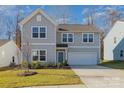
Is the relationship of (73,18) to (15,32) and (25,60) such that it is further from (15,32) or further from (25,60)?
(25,60)

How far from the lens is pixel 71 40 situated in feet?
121

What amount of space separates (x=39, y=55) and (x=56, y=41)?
4.00 meters

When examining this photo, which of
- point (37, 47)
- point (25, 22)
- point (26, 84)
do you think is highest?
point (25, 22)

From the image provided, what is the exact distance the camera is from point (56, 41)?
3631cm

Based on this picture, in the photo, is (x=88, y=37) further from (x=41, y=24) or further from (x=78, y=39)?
(x=41, y=24)

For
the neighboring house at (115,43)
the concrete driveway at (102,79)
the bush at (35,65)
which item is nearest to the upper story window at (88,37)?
the bush at (35,65)

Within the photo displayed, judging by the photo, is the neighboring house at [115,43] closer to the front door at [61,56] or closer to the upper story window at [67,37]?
the upper story window at [67,37]

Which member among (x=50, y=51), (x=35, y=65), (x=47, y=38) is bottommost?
(x=35, y=65)

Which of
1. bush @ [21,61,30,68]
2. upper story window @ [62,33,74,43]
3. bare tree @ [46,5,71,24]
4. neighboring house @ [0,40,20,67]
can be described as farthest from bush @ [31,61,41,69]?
bare tree @ [46,5,71,24]

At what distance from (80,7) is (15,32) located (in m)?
11.8

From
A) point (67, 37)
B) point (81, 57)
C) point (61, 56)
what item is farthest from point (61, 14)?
point (61, 56)

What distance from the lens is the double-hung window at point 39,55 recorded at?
33000 mm

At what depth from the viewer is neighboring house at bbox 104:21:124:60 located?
43469 millimetres

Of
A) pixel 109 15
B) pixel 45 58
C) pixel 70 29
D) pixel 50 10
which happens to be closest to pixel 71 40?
pixel 70 29
